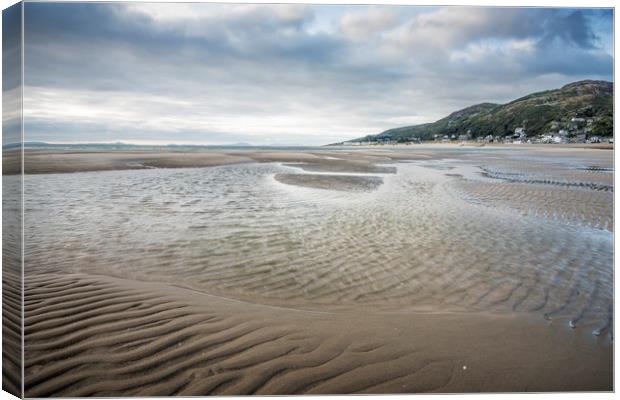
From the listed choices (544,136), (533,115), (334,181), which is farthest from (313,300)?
(334,181)

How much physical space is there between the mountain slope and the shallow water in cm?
170

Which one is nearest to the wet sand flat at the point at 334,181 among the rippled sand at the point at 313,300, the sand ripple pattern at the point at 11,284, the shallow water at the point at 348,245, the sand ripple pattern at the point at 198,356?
the shallow water at the point at 348,245

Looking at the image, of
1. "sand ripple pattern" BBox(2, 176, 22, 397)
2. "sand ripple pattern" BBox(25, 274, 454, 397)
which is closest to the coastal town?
"sand ripple pattern" BBox(25, 274, 454, 397)

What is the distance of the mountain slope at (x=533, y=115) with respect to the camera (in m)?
4.23

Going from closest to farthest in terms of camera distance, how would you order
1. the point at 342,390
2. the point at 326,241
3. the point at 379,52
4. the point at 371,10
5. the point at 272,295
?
the point at 342,390 → the point at 272,295 → the point at 371,10 → the point at 379,52 → the point at 326,241

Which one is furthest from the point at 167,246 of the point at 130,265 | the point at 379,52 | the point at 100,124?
the point at 379,52

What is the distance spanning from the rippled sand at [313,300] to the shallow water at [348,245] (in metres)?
0.03

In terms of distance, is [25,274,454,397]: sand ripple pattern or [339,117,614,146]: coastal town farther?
[339,117,614,146]: coastal town

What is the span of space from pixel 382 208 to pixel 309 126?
3.16 meters

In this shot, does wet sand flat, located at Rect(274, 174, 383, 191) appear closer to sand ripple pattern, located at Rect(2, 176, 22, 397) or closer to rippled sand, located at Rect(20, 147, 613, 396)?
rippled sand, located at Rect(20, 147, 613, 396)

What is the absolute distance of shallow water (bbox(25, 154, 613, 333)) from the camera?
13.2 feet

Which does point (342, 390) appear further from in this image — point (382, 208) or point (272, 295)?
point (382, 208)

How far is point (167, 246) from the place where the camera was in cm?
539

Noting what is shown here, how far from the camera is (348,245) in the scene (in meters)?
5.55
